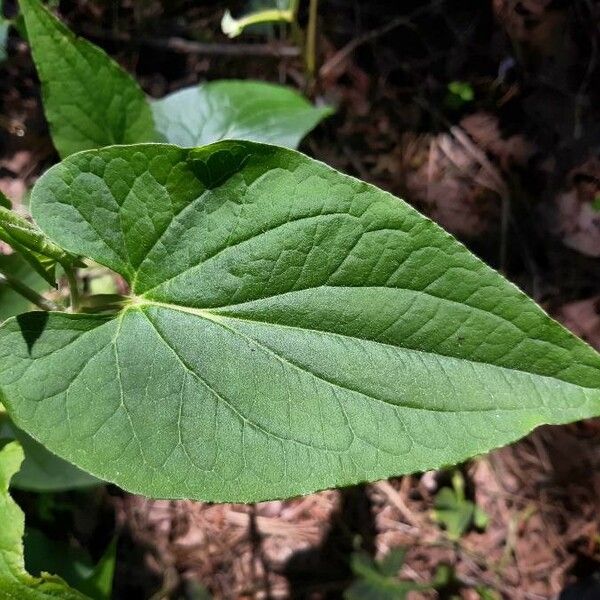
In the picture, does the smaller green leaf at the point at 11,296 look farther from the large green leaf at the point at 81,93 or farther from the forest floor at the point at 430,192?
the forest floor at the point at 430,192

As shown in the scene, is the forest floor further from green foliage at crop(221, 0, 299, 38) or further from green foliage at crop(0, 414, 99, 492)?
green foliage at crop(0, 414, 99, 492)

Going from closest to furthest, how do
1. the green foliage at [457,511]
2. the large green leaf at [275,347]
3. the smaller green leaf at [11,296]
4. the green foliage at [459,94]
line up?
1. the large green leaf at [275,347]
2. the smaller green leaf at [11,296]
3. the green foliage at [457,511]
4. the green foliage at [459,94]

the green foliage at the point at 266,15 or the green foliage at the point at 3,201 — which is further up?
the green foliage at the point at 266,15

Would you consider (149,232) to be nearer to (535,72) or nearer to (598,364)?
(598,364)

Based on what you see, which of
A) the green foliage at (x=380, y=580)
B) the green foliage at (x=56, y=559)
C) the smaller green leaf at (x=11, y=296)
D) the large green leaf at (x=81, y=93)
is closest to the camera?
the large green leaf at (x=81, y=93)

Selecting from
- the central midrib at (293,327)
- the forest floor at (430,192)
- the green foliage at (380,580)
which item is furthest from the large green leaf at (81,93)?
the green foliage at (380,580)

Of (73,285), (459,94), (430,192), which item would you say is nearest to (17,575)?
(73,285)

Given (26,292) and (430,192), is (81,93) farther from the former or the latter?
(430,192)

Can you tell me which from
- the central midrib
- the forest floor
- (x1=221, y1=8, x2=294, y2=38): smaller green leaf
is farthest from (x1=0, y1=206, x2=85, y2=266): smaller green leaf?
the forest floor
